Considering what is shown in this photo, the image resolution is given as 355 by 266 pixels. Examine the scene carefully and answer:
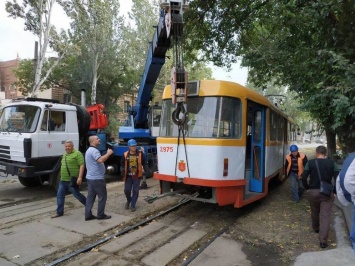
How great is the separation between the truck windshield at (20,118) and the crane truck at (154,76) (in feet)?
10.4

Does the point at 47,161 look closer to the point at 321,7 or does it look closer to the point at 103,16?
the point at 321,7

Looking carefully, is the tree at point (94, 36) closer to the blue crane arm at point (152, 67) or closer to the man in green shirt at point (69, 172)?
the blue crane arm at point (152, 67)

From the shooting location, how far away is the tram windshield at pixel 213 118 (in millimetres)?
6117

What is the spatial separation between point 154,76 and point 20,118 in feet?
13.8

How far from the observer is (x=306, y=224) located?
6.53 m

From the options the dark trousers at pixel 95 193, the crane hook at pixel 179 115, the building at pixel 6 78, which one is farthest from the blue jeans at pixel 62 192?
the building at pixel 6 78

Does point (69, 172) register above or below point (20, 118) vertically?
below

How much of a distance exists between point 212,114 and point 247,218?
2489mm

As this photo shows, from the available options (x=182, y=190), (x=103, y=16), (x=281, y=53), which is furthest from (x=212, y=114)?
(x=103, y=16)

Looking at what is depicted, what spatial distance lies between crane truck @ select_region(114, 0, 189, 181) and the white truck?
8.58 ft

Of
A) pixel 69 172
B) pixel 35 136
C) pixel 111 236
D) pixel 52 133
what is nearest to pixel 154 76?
pixel 52 133

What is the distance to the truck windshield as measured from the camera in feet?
28.1

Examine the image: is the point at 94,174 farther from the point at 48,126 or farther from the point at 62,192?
the point at 48,126

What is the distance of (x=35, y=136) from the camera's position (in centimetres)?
841
